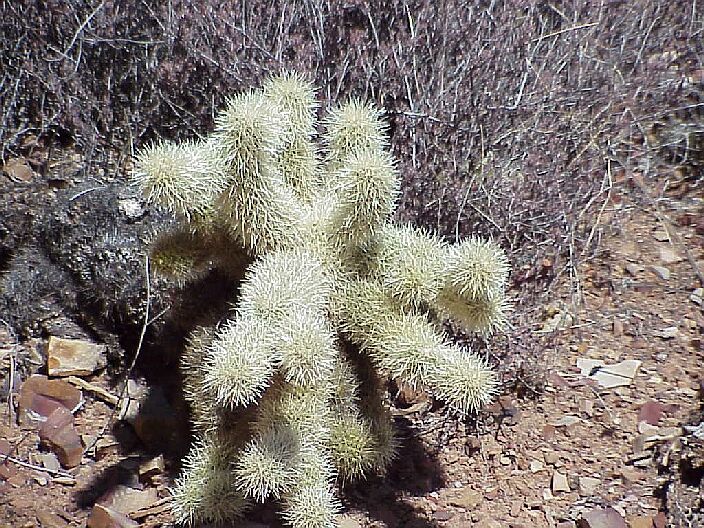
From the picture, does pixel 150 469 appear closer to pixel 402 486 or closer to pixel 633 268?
pixel 402 486

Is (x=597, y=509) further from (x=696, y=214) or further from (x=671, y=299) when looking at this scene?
(x=696, y=214)

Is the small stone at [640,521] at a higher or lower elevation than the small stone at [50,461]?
higher

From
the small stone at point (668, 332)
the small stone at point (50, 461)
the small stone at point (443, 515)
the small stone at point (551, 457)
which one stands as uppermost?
the small stone at point (668, 332)

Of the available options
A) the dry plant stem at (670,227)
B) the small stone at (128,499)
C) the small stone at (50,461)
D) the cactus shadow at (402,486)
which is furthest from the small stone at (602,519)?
the small stone at (50,461)

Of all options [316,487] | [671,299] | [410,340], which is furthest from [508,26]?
[316,487]

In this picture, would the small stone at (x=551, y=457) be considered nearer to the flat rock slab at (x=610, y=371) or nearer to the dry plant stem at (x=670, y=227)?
the flat rock slab at (x=610, y=371)

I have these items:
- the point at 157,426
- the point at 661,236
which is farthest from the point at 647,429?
the point at 157,426

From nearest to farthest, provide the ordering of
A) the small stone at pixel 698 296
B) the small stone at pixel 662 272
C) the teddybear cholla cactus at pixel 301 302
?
1. the teddybear cholla cactus at pixel 301 302
2. the small stone at pixel 698 296
3. the small stone at pixel 662 272
